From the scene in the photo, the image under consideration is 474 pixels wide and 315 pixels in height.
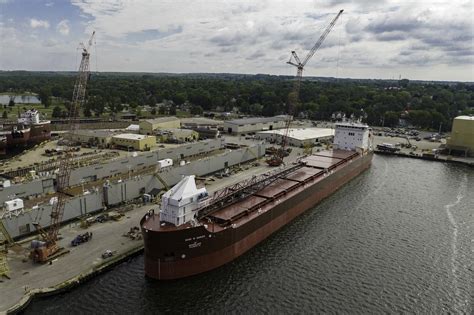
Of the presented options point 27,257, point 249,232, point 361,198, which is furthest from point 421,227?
point 27,257

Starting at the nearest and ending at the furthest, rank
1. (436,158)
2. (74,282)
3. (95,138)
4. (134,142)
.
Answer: (74,282) → (134,142) → (95,138) → (436,158)

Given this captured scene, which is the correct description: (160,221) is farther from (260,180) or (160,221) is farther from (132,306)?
(260,180)

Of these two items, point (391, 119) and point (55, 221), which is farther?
point (391, 119)

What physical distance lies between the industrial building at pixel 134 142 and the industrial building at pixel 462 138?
67.4 m

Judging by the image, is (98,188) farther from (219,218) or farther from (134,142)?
(134,142)

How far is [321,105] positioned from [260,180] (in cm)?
9700

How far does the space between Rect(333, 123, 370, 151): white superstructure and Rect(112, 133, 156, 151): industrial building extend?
125ft

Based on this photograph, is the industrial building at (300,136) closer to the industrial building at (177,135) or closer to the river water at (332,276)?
the industrial building at (177,135)

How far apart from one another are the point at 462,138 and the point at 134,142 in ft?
239

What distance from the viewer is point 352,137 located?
69062mm

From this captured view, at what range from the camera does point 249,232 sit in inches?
1330

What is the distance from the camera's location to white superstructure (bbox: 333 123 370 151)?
68.0 m

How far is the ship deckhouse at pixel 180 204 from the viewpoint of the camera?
97.1ft

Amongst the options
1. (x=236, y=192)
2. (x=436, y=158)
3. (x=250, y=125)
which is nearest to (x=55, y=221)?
(x=236, y=192)
